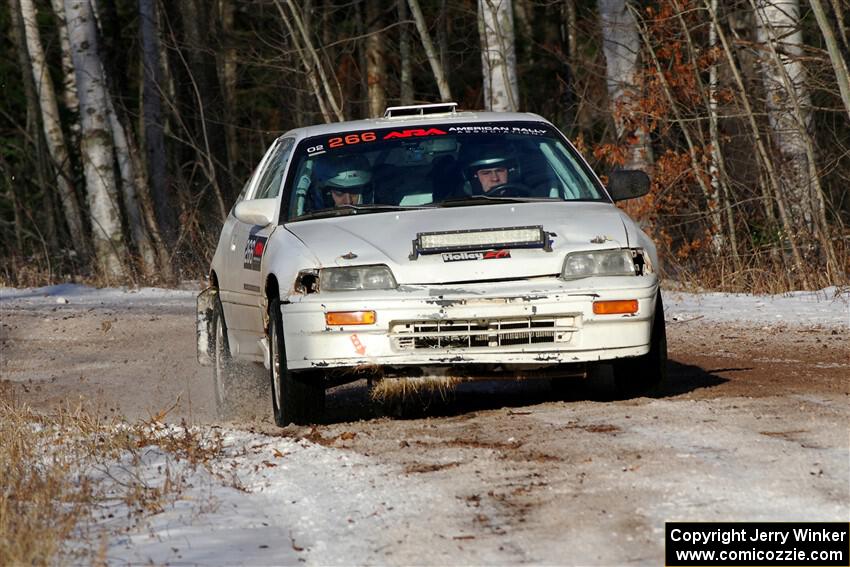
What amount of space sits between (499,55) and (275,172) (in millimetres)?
10068

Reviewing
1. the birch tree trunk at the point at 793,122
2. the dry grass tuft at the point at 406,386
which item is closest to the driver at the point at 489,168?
the dry grass tuft at the point at 406,386

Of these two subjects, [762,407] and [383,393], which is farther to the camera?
[383,393]

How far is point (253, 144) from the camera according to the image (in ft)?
151

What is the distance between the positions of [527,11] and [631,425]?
1374 inches

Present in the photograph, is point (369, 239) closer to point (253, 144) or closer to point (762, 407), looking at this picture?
point (762, 407)

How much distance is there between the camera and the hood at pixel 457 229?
294 inches

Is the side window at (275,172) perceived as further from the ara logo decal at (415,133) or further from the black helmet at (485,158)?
the black helmet at (485,158)

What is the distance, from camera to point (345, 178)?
28.5ft

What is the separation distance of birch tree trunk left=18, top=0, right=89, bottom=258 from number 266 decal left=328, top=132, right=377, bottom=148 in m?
19.2

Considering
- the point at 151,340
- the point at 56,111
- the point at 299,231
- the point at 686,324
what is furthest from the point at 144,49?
the point at 299,231

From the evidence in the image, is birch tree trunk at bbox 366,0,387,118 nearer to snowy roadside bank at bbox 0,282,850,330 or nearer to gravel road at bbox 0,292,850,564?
snowy roadside bank at bbox 0,282,850,330

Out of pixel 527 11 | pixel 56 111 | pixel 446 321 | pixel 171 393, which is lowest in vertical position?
pixel 171 393

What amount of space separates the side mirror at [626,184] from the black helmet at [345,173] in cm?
139

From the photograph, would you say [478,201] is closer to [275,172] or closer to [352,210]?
[352,210]
